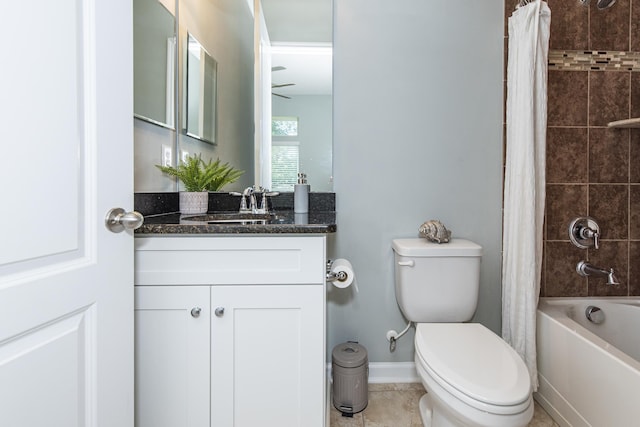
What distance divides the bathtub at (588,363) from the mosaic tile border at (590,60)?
3.89 ft

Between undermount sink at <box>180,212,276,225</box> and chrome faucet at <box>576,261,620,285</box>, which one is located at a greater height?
undermount sink at <box>180,212,276,225</box>

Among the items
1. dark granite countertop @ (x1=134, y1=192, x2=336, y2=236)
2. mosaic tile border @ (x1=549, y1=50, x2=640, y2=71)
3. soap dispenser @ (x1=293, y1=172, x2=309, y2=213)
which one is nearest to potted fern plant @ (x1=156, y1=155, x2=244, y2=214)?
dark granite countertop @ (x1=134, y1=192, x2=336, y2=236)

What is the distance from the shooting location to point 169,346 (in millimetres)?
1056

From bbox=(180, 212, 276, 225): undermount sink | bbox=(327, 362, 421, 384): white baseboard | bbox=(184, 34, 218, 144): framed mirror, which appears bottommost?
bbox=(327, 362, 421, 384): white baseboard

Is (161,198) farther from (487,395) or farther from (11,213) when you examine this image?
(487,395)

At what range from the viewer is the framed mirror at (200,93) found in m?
1.65

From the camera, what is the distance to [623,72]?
1.68 m

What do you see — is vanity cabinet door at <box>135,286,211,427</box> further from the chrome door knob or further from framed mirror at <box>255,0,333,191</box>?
framed mirror at <box>255,0,333,191</box>

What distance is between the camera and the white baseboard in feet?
5.53

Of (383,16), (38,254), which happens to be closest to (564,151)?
(383,16)

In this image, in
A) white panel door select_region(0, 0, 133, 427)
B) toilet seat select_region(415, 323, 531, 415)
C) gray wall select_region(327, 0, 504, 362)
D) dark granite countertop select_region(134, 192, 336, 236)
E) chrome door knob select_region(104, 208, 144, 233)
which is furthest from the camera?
gray wall select_region(327, 0, 504, 362)

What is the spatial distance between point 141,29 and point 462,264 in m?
1.70

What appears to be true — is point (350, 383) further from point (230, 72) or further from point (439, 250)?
point (230, 72)

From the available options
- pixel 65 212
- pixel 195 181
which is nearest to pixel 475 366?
pixel 65 212
